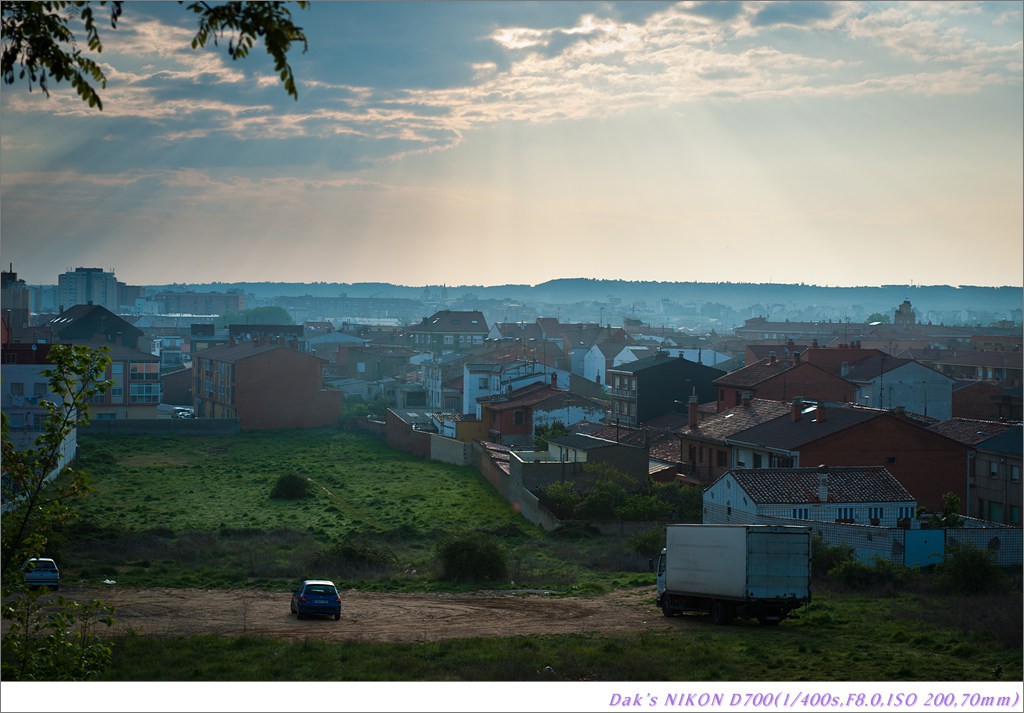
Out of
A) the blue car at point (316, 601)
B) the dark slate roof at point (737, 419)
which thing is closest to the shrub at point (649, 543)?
the dark slate roof at point (737, 419)

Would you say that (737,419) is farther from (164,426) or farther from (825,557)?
(164,426)

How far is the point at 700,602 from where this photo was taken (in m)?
21.1

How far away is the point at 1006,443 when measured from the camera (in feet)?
117

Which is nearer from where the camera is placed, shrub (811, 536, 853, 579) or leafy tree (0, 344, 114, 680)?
leafy tree (0, 344, 114, 680)

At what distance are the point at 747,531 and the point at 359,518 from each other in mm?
19161

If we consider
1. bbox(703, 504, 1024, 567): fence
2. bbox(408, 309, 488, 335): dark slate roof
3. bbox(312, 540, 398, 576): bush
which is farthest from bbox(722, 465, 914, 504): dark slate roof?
bbox(408, 309, 488, 335): dark slate roof

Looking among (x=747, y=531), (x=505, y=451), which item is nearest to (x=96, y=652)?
(x=747, y=531)

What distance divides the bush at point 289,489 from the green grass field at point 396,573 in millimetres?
528

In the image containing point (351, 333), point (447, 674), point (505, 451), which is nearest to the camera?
point (447, 674)

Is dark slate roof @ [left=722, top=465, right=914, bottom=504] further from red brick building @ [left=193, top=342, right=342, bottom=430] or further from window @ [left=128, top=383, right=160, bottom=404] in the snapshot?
window @ [left=128, top=383, right=160, bottom=404]

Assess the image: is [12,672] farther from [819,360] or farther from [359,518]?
[819,360]

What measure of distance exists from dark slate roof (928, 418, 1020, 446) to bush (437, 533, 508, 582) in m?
17.0

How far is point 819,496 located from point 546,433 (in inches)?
815

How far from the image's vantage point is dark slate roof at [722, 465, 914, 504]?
29328 mm
